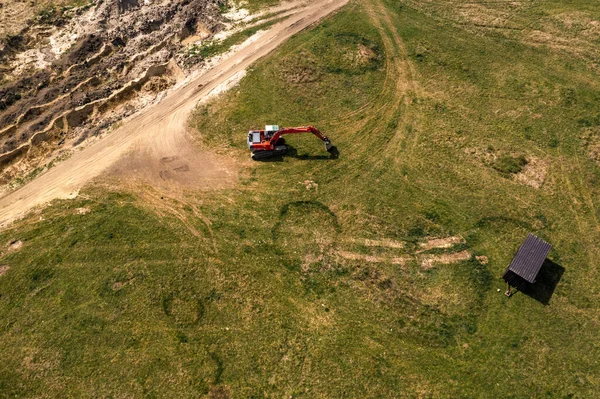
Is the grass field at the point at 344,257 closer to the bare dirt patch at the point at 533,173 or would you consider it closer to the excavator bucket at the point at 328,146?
the bare dirt patch at the point at 533,173

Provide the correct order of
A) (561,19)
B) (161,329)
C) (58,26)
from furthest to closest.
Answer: (58,26)
(561,19)
(161,329)

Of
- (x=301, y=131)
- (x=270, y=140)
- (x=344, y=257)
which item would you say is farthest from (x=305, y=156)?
(x=344, y=257)

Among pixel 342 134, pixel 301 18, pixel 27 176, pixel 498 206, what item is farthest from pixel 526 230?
pixel 27 176

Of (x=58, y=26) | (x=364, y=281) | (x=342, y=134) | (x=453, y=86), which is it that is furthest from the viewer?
(x=58, y=26)

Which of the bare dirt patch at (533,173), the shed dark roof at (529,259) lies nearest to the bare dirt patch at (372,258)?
the shed dark roof at (529,259)

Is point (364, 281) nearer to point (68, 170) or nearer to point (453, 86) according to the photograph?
point (453, 86)

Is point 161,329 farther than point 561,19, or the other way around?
point 561,19
